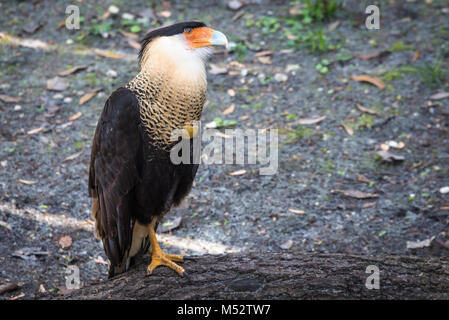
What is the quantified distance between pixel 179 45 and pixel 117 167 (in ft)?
2.45

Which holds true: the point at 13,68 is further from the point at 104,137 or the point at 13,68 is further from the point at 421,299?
the point at 421,299

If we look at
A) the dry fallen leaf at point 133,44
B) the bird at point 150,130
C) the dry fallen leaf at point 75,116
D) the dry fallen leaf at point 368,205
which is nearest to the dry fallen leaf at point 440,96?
the dry fallen leaf at point 368,205

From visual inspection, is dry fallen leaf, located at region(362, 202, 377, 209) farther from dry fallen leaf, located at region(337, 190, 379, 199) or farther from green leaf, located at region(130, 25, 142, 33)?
green leaf, located at region(130, 25, 142, 33)

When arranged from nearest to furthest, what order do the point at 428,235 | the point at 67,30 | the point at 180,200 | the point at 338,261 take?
the point at 338,261 → the point at 180,200 → the point at 428,235 → the point at 67,30

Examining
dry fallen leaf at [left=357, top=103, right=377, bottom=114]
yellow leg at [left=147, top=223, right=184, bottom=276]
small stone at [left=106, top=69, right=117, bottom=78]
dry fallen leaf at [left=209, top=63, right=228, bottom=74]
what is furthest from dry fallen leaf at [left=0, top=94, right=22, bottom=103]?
dry fallen leaf at [left=357, top=103, right=377, bottom=114]

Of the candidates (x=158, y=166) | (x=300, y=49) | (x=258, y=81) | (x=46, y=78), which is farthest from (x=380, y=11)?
(x=158, y=166)

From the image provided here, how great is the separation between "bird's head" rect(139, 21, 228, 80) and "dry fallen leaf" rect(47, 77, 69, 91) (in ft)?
9.07

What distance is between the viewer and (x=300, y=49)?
5.72 meters

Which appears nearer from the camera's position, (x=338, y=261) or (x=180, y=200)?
(x=338, y=261)

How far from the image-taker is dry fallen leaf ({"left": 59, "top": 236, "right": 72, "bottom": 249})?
369 centimetres

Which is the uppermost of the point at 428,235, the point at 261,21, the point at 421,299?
the point at 261,21

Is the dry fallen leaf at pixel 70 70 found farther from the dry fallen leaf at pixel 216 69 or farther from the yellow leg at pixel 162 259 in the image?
the yellow leg at pixel 162 259

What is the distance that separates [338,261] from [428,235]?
145 centimetres

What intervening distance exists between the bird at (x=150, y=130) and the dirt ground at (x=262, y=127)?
88cm
